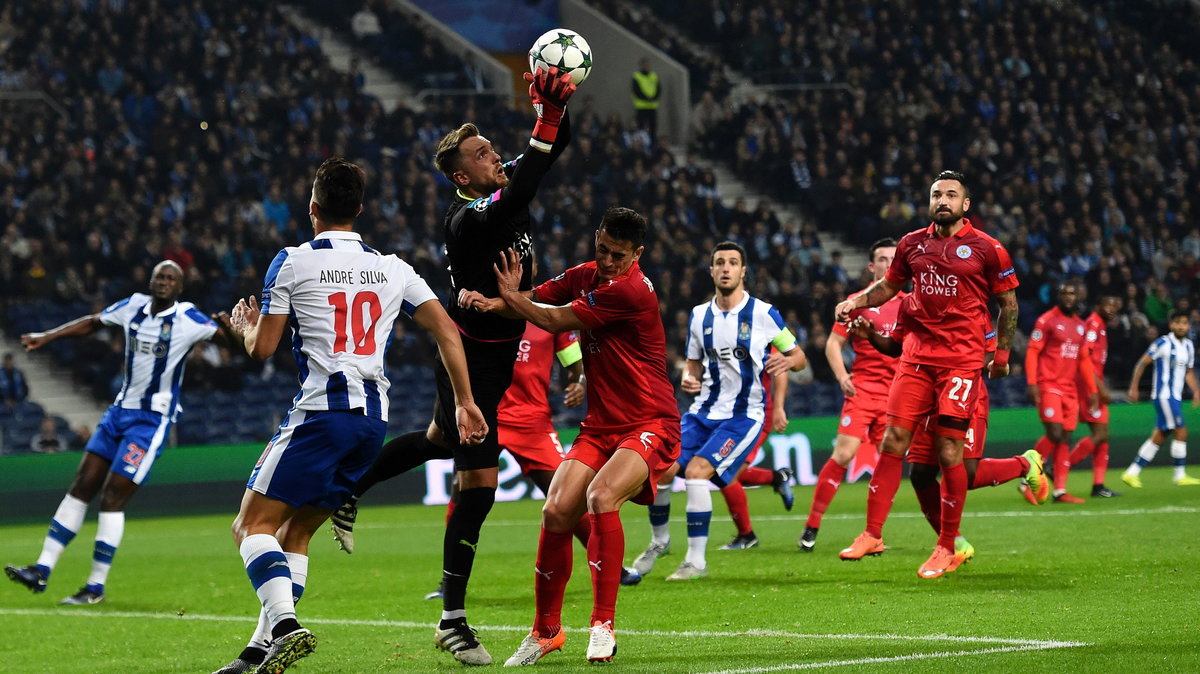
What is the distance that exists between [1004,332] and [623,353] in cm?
371

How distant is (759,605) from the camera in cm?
898

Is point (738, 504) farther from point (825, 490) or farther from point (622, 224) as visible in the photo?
point (622, 224)

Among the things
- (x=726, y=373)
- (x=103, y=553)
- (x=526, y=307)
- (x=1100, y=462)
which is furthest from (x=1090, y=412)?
(x=526, y=307)

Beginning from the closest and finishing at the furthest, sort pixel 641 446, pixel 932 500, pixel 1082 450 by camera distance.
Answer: pixel 641 446
pixel 932 500
pixel 1082 450

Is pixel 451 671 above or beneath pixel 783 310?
beneath

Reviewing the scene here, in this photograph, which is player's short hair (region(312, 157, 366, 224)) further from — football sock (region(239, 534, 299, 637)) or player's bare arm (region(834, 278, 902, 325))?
player's bare arm (region(834, 278, 902, 325))

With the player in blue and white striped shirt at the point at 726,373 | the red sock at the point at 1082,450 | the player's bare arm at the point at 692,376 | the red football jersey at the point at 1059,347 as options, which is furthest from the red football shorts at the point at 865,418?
the red sock at the point at 1082,450

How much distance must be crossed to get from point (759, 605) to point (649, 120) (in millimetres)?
22436

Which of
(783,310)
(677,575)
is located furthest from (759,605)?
(783,310)

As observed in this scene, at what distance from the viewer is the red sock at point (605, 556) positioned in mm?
6859

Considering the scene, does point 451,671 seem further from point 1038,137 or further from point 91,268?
point 1038,137

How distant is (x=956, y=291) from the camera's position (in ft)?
32.7

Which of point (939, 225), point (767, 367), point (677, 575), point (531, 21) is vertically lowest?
point (677, 575)

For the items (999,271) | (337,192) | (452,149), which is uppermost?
(452,149)
